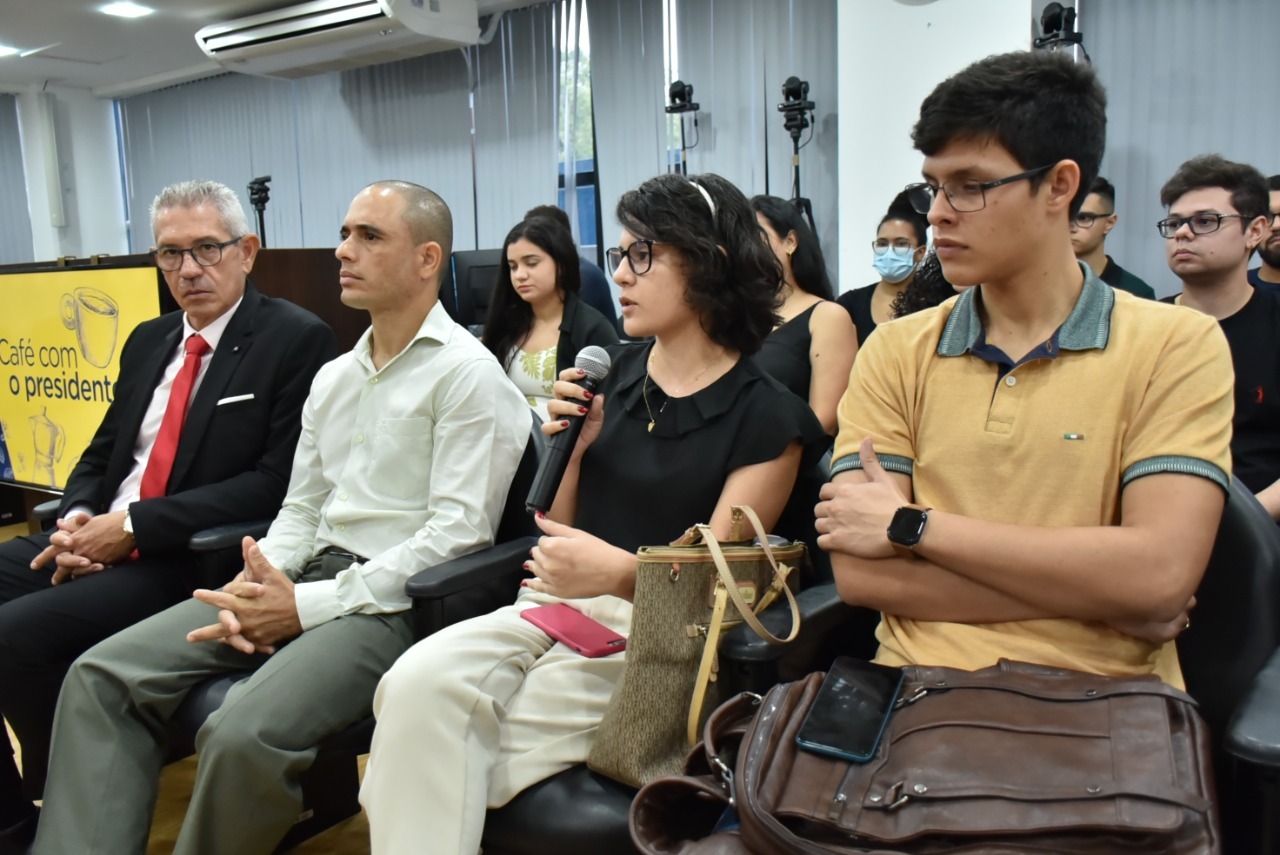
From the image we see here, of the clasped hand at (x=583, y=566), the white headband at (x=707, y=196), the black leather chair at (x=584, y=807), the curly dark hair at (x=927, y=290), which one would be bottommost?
the black leather chair at (x=584, y=807)

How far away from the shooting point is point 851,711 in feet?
3.63

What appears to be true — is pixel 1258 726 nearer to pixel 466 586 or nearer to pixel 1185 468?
pixel 1185 468

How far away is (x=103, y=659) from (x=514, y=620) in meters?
0.76

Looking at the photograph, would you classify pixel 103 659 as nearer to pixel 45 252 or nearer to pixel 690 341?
pixel 690 341

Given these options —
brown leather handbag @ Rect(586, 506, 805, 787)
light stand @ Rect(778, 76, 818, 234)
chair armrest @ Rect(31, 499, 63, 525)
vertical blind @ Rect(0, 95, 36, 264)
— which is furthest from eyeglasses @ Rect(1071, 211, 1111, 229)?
vertical blind @ Rect(0, 95, 36, 264)

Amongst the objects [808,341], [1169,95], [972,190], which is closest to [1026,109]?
[972,190]

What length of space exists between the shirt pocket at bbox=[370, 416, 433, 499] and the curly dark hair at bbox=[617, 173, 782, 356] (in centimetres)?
59

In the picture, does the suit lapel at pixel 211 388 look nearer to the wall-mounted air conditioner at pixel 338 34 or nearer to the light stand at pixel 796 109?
the light stand at pixel 796 109

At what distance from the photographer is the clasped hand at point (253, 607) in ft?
5.69

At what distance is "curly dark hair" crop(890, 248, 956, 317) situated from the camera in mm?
2461

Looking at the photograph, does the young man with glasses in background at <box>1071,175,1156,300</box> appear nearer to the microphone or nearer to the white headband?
the white headband

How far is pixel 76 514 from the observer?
2240 mm

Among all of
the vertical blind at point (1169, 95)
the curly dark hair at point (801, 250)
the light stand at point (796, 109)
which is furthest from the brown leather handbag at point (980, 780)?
the light stand at point (796, 109)

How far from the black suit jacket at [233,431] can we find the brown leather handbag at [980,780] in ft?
4.70
